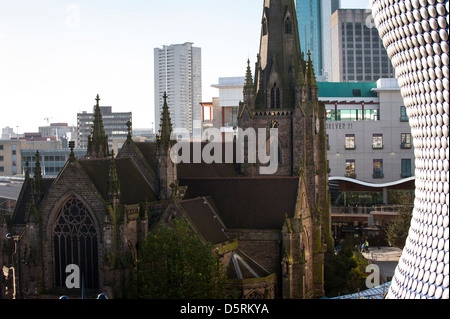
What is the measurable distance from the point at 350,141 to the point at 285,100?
48.5m

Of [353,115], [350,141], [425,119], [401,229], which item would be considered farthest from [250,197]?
[353,115]

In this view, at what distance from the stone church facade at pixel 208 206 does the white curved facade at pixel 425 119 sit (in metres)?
15.6

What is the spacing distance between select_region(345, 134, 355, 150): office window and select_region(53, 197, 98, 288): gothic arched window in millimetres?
68691

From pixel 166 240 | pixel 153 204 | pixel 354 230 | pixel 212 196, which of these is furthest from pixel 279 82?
pixel 354 230

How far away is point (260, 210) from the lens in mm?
53844

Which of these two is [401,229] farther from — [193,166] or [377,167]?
[377,167]

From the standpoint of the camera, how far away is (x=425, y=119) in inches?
1375

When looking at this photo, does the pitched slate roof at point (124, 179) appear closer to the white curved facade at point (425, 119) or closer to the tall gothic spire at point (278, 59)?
the tall gothic spire at point (278, 59)

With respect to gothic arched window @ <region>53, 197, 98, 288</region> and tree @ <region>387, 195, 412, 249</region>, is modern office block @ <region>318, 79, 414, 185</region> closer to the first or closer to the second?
tree @ <region>387, 195, 412, 249</region>

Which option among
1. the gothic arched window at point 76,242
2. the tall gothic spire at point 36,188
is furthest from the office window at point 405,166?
the tall gothic spire at point 36,188

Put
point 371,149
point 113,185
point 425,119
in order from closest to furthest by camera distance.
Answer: point 425,119 → point 113,185 → point 371,149

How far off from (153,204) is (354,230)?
144ft

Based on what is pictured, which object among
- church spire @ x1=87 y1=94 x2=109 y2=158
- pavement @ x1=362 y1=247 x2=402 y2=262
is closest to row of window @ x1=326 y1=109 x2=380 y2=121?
pavement @ x1=362 y1=247 x2=402 y2=262
